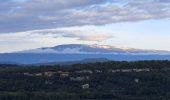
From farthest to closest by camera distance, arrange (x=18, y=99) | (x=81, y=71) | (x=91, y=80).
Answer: (x=81, y=71), (x=91, y=80), (x=18, y=99)

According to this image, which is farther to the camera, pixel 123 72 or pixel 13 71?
pixel 13 71

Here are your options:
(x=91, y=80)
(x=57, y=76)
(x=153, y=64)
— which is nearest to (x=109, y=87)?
(x=91, y=80)

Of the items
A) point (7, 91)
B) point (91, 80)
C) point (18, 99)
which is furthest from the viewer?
point (91, 80)

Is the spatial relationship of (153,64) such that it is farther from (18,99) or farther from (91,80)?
(18,99)

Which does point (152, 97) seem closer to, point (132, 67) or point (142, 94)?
point (142, 94)

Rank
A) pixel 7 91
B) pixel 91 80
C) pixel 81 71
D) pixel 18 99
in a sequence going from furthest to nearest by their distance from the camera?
pixel 81 71 < pixel 91 80 < pixel 7 91 < pixel 18 99

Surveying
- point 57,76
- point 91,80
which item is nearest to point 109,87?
point 91,80
